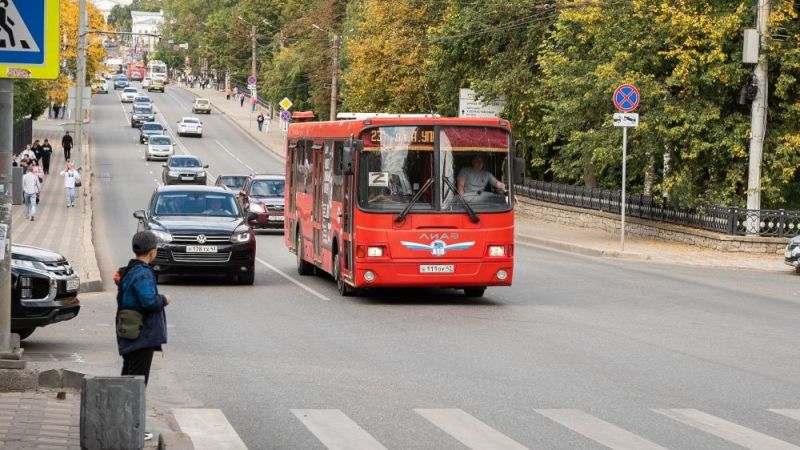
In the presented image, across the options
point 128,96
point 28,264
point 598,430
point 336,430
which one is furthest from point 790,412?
point 128,96

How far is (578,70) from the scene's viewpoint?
39.9 metres

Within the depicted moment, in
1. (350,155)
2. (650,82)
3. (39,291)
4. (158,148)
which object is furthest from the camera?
(158,148)

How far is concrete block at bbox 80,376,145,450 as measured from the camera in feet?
29.6

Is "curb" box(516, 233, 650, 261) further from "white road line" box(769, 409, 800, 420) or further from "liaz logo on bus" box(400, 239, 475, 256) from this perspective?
"white road line" box(769, 409, 800, 420)

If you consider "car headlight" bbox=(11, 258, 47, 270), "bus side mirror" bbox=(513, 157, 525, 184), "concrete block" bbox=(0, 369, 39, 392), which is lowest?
"concrete block" bbox=(0, 369, 39, 392)

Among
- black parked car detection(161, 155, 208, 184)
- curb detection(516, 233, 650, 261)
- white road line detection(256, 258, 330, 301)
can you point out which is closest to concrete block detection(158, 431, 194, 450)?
white road line detection(256, 258, 330, 301)

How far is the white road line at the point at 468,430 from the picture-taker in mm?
10086

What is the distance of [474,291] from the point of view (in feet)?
73.9

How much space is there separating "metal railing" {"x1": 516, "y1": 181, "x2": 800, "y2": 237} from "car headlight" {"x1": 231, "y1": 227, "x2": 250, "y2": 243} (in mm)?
13844

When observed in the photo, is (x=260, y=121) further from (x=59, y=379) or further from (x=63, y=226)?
(x=59, y=379)

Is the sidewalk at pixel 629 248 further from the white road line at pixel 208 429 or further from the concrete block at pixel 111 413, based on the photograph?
the concrete block at pixel 111 413

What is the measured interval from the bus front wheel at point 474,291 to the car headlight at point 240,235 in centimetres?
381

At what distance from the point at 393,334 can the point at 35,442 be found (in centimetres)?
820

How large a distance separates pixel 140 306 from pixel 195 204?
1565 cm
